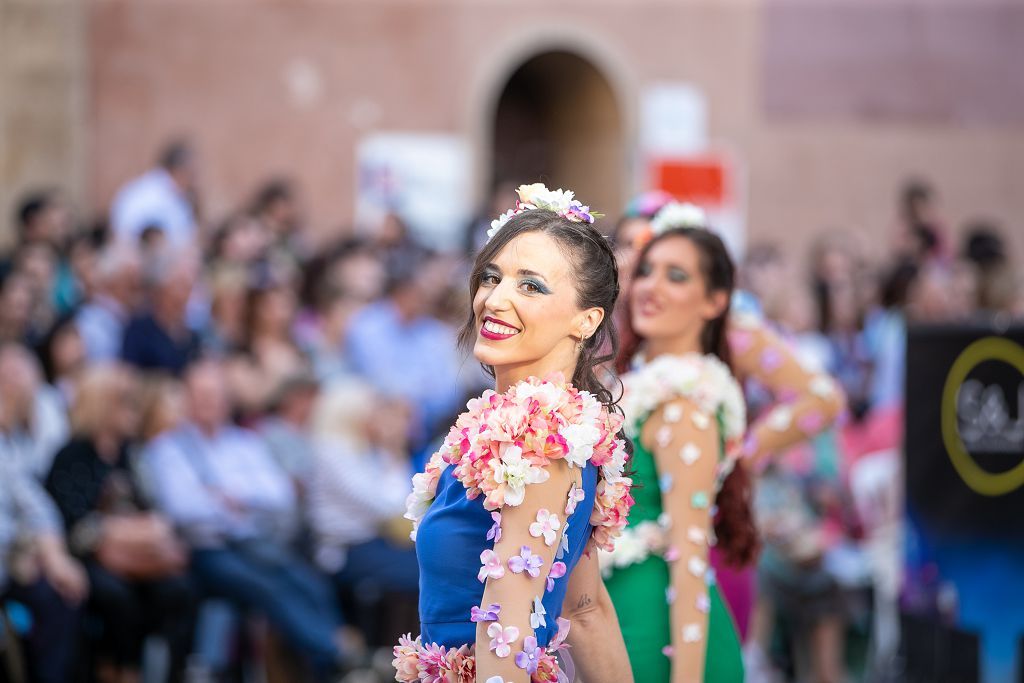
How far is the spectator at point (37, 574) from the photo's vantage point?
6184 millimetres

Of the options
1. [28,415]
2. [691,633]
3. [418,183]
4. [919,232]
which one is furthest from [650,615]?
[418,183]

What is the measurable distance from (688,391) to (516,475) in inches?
44.7

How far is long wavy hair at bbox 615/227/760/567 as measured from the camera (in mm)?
4180

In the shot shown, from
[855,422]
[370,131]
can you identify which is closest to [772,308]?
[855,422]

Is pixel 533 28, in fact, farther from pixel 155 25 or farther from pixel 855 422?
pixel 855 422

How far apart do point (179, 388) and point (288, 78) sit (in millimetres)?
7684

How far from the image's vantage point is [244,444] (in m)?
7.27

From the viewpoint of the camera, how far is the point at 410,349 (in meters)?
9.26

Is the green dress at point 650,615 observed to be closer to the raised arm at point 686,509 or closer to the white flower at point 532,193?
the raised arm at point 686,509

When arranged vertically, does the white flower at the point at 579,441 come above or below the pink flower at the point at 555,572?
above

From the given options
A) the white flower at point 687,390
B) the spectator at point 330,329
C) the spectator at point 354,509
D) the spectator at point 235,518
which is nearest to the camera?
the white flower at point 687,390

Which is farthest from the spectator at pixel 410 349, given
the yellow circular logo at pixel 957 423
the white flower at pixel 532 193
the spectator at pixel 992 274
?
the white flower at pixel 532 193

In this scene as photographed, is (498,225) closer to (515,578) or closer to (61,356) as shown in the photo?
(515,578)

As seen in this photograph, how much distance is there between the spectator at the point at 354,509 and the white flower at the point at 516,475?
4.60 m
